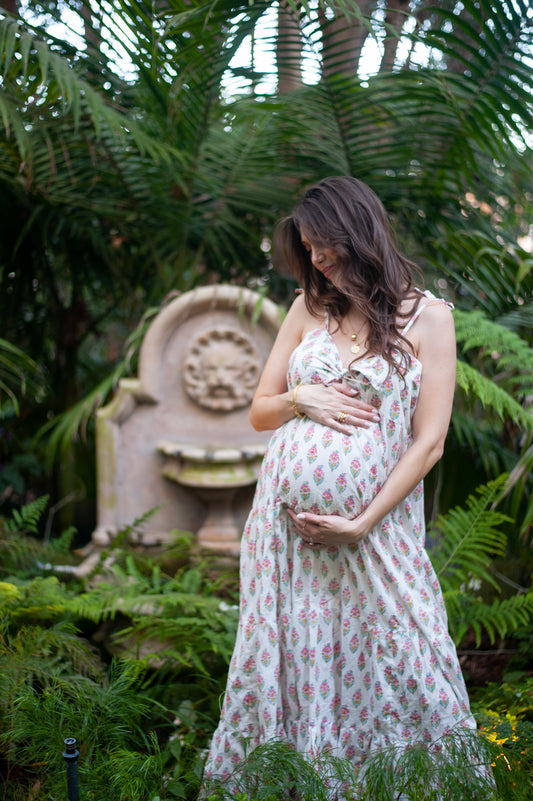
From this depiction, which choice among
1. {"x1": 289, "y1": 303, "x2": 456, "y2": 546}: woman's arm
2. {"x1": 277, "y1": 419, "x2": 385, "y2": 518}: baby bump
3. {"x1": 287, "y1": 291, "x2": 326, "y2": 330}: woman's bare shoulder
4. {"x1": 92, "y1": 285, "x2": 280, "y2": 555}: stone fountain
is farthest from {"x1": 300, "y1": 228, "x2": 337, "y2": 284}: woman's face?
{"x1": 92, "y1": 285, "x2": 280, "y2": 555}: stone fountain

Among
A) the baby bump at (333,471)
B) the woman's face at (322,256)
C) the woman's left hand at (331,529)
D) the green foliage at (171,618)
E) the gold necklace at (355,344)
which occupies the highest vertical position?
the woman's face at (322,256)

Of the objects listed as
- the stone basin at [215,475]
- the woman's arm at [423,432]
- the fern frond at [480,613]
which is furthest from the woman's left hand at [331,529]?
the stone basin at [215,475]

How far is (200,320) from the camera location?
11.6 ft

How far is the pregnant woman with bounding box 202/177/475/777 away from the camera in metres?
1.68

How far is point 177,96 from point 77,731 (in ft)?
9.06

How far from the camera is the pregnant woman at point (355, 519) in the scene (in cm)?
168

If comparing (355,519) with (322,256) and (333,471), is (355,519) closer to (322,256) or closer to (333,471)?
(333,471)

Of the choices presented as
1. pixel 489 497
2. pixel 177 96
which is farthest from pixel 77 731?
pixel 177 96

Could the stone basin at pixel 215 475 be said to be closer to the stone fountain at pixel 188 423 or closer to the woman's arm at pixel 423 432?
the stone fountain at pixel 188 423

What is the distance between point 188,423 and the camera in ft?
11.7

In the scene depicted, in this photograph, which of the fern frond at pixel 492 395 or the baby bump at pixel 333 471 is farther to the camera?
the fern frond at pixel 492 395

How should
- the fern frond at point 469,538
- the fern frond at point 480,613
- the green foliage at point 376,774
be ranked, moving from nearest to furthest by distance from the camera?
the green foliage at point 376,774 < the fern frond at point 480,613 < the fern frond at point 469,538

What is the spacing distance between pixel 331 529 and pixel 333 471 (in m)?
0.14

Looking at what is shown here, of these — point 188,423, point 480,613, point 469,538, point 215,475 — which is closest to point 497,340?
point 469,538
